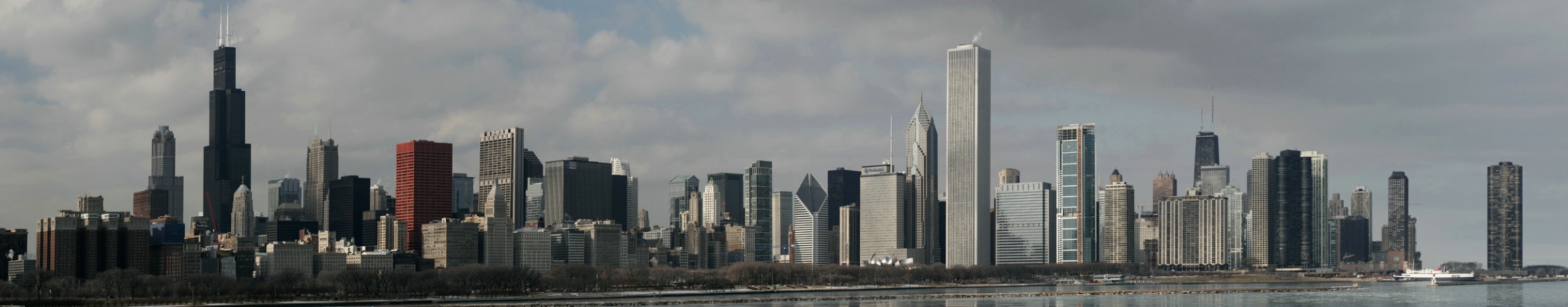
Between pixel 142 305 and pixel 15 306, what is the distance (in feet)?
45.2

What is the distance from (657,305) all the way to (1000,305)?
41.1 m

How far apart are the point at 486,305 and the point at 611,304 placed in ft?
48.1

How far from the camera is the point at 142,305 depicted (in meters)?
197

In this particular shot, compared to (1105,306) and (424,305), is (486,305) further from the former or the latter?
(1105,306)

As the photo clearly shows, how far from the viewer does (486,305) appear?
193500mm

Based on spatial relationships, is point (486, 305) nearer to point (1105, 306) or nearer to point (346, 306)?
point (346, 306)

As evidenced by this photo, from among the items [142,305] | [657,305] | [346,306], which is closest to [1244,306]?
[657,305]

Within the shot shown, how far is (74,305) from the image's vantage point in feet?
643

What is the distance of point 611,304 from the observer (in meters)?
193

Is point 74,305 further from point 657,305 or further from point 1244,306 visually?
point 1244,306

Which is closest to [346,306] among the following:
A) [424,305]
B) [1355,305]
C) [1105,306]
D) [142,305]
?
[424,305]

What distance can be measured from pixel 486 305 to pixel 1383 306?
106m

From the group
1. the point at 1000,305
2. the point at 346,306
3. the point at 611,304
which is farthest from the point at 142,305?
the point at 1000,305

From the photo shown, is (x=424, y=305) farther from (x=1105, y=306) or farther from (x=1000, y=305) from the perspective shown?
(x=1105, y=306)
